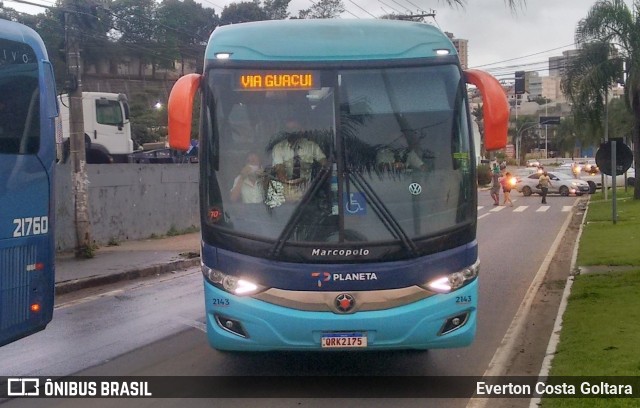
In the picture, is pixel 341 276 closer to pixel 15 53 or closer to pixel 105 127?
pixel 15 53

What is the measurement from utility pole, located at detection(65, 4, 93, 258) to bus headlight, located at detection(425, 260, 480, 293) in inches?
501

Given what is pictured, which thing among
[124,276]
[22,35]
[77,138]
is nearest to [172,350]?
[22,35]

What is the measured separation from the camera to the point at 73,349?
32.1 ft

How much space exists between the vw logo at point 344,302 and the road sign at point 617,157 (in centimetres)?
1650

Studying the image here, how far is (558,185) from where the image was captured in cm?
5034

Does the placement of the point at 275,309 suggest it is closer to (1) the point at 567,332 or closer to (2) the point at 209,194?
(2) the point at 209,194

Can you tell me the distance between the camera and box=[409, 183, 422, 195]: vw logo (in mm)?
7621

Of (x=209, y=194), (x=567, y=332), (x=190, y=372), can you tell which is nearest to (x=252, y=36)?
(x=209, y=194)

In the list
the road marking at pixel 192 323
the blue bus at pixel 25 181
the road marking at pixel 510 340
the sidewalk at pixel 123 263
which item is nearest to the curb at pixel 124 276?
the sidewalk at pixel 123 263

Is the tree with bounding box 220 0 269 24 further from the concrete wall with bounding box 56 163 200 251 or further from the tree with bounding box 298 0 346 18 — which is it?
the concrete wall with bounding box 56 163 200 251

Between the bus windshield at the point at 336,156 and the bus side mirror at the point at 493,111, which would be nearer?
the bus windshield at the point at 336,156

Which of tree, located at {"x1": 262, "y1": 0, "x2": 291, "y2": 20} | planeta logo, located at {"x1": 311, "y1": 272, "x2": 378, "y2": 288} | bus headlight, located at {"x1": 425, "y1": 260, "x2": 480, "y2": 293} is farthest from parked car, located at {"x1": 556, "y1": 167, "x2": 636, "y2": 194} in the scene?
planeta logo, located at {"x1": 311, "y1": 272, "x2": 378, "y2": 288}

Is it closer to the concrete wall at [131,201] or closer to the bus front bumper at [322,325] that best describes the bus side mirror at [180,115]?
the bus front bumper at [322,325]

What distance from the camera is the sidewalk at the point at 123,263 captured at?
16.0 metres
